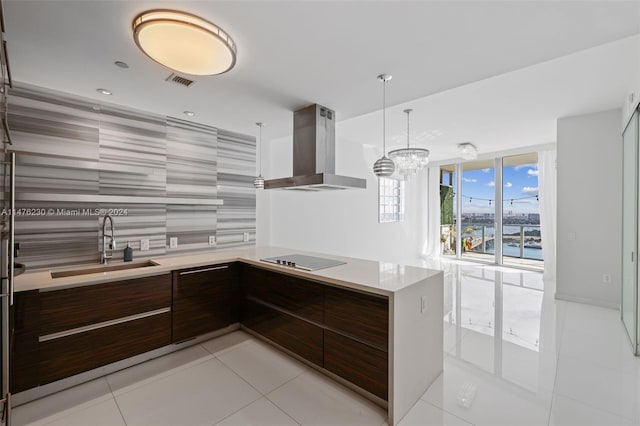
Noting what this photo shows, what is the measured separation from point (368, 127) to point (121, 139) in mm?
3382

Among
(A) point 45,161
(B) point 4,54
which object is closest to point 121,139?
(A) point 45,161

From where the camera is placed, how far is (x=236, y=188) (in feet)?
12.6

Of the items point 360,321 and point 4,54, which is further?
point 360,321

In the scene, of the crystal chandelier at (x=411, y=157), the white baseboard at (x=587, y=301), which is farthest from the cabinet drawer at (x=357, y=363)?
the white baseboard at (x=587, y=301)

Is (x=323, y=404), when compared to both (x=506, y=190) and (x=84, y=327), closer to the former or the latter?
(x=84, y=327)

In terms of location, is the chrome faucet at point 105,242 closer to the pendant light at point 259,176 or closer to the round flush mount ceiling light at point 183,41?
the pendant light at point 259,176

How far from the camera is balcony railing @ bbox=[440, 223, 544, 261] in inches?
250

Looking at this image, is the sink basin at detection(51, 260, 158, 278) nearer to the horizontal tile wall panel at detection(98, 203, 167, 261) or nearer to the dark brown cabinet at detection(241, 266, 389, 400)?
the horizontal tile wall panel at detection(98, 203, 167, 261)

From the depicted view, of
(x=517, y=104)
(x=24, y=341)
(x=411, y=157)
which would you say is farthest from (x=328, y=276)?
(x=517, y=104)

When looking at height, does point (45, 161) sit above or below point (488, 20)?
below

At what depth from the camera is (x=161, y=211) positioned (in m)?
3.15

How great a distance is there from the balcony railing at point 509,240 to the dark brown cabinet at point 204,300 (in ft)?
21.1

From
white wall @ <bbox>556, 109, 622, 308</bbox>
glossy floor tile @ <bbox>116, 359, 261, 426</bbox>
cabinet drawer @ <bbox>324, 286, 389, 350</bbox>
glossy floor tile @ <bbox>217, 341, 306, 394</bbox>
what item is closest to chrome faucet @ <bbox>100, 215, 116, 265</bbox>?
glossy floor tile @ <bbox>116, 359, 261, 426</bbox>

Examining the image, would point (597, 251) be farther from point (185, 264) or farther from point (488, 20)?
point (185, 264)
